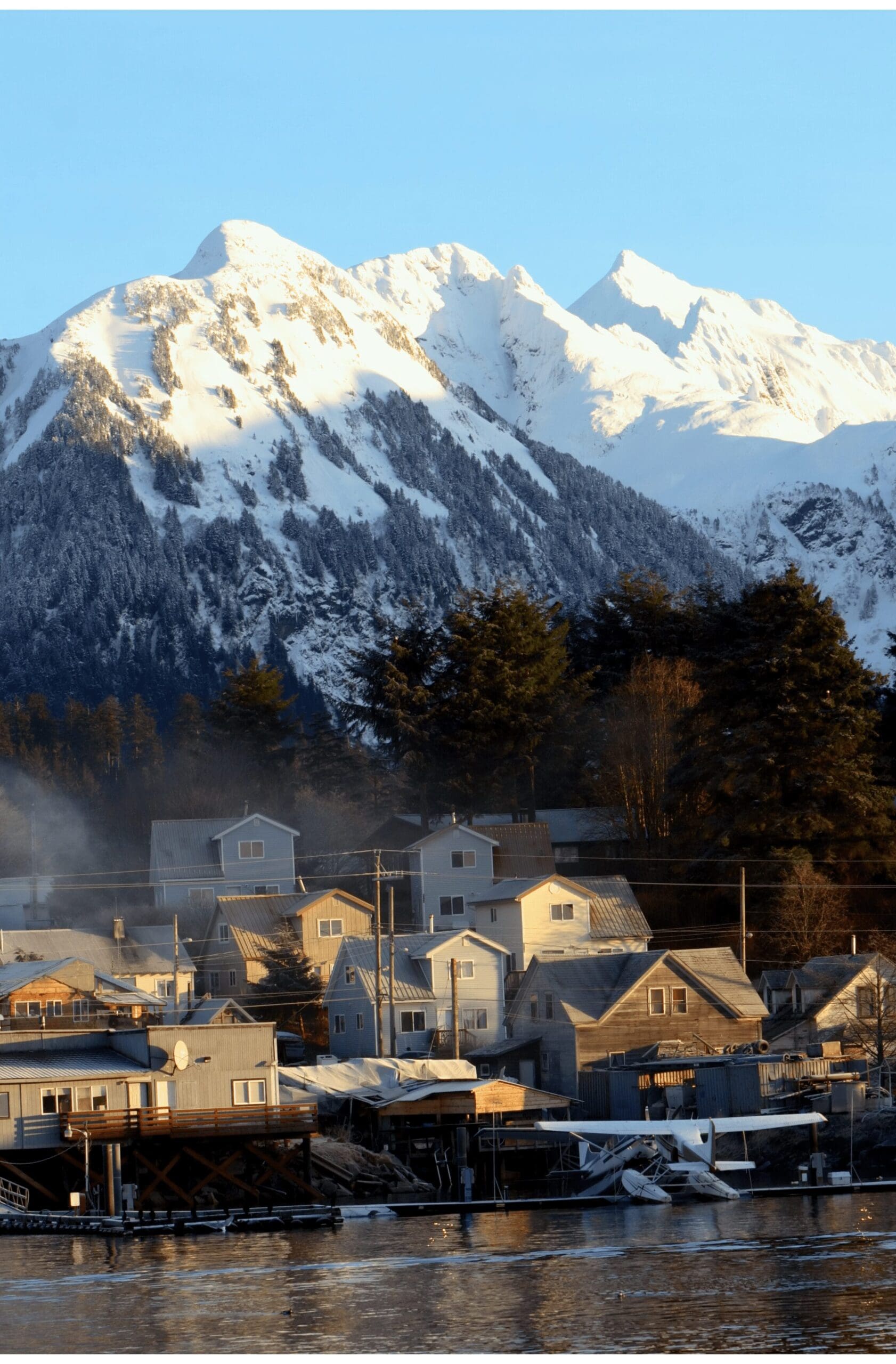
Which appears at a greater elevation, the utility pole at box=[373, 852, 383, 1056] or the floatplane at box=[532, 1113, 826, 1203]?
the utility pole at box=[373, 852, 383, 1056]

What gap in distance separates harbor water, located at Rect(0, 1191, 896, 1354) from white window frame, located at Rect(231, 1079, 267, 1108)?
6.98 m

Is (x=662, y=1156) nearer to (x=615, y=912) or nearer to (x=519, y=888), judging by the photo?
(x=615, y=912)

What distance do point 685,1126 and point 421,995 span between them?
20028 millimetres

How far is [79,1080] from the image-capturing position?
5012cm

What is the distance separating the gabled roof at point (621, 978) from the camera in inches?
2643

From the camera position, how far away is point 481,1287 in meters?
35.9

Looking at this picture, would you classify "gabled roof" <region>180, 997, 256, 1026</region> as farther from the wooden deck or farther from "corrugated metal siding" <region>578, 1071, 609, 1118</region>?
the wooden deck

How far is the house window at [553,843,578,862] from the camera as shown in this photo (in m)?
92.5

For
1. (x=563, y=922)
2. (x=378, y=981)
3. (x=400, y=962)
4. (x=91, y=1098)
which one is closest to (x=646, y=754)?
Answer: (x=563, y=922)

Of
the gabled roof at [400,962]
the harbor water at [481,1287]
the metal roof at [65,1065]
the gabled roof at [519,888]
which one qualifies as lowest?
the harbor water at [481,1287]

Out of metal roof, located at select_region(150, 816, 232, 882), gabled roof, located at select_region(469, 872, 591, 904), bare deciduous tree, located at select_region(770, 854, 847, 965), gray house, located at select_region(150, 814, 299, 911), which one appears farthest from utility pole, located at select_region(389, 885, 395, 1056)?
metal roof, located at select_region(150, 816, 232, 882)

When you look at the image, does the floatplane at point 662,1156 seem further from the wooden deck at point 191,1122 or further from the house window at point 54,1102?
the house window at point 54,1102

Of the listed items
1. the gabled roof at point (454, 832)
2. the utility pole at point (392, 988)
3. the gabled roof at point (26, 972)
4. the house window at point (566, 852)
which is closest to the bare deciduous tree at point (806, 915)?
the utility pole at point (392, 988)

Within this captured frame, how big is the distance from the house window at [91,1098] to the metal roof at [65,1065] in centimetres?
25
